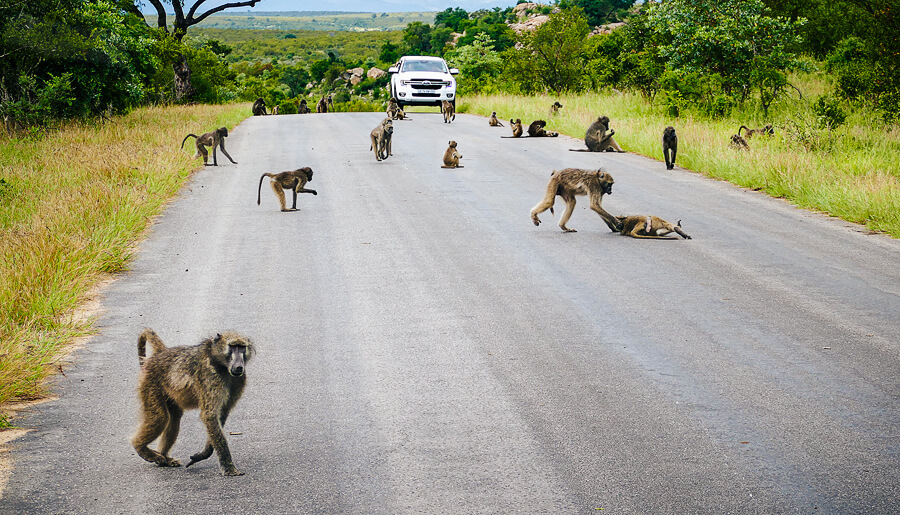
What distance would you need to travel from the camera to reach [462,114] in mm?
32656

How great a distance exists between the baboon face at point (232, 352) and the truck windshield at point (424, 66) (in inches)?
1139

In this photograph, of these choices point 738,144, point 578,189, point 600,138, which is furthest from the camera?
point 600,138

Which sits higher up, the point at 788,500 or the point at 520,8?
the point at 520,8

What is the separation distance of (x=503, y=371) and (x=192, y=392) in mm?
2132

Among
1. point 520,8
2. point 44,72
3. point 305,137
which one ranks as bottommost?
point 305,137

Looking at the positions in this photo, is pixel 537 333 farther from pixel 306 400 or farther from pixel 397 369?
pixel 306 400

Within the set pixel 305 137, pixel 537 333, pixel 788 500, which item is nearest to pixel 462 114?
pixel 305 137

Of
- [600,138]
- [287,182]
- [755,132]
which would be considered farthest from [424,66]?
[287,182]

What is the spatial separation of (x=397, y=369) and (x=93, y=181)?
869 centimetres

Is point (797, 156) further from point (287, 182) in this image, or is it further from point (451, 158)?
point (287, 182)

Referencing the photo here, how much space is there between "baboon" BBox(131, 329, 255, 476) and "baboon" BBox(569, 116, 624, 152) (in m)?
15.5

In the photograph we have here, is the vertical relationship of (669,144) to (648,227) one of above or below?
above

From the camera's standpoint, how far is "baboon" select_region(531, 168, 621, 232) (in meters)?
10.5

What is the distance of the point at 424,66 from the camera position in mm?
32719
